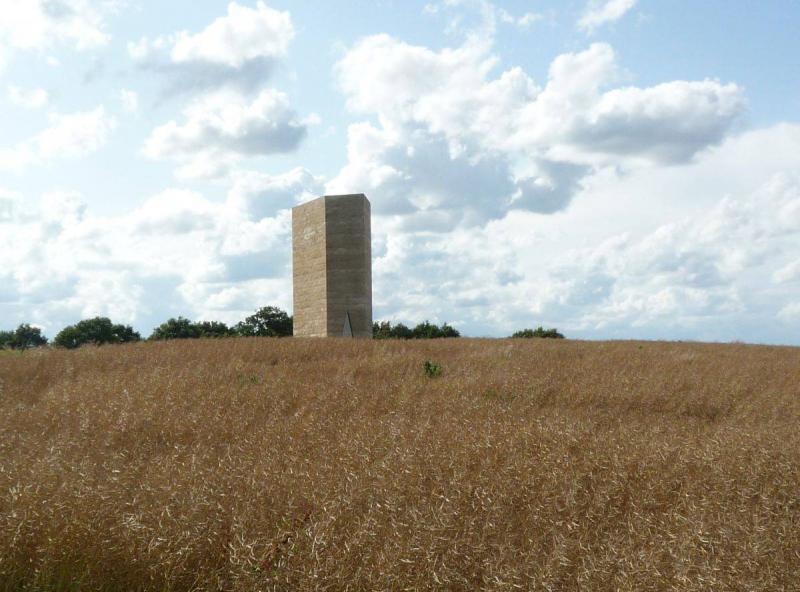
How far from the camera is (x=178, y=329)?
94.1 feet

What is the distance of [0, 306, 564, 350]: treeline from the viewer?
27.6m

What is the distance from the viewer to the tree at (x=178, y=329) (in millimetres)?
28219

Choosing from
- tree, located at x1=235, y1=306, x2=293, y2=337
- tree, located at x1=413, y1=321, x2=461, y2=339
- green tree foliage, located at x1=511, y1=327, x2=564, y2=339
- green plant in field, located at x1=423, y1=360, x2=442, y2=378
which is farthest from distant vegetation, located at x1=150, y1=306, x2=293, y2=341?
green plant in field, located at x1=423, y1=360, x2=442, y2=378

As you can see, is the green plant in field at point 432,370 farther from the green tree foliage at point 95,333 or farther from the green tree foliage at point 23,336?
the green tree foliage at point 23,336

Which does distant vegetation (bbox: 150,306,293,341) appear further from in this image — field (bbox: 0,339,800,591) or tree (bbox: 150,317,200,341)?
field (bbox: 0,339,800,591)

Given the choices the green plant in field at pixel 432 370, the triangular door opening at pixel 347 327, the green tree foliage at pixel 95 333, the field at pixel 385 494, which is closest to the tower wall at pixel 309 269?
the triangular door opening at pixel 347 327

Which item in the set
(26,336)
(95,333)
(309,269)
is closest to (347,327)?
(309,269)

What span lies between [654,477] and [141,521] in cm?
334

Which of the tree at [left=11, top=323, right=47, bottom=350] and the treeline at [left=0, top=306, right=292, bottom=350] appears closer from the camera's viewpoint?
the treeline at [left=0, top=306, right=292, bottom=350]

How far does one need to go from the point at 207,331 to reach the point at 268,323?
284cm

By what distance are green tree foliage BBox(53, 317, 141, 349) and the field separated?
22.0 metres

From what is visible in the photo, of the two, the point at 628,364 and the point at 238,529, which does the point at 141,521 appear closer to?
the point at 238,529

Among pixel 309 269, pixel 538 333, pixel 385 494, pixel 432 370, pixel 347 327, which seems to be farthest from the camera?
pixel 538 333

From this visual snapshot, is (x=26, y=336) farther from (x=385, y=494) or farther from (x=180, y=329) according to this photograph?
(x=385, y=494)
